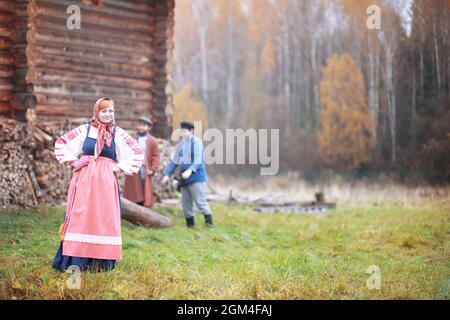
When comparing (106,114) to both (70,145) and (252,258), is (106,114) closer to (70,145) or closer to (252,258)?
(70,145)

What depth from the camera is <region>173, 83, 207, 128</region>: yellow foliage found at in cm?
3155

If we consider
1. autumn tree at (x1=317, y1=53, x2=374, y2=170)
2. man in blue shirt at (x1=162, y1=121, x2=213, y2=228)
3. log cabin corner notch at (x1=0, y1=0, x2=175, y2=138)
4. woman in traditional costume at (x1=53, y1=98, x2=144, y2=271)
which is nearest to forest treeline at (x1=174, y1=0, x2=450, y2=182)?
autumn tree at (x1=317, y1=53, x2=374, y2=170)

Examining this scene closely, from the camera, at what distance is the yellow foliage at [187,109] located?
31.5 meters

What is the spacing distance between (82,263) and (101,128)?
149 cm

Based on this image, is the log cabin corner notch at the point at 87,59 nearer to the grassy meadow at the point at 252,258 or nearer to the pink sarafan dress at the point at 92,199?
the grassy meadow at the point at 252,258

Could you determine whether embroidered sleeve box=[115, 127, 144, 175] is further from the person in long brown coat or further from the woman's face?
the person in long brown coat

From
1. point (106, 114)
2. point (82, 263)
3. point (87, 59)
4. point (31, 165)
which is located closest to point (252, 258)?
point (82, 263)

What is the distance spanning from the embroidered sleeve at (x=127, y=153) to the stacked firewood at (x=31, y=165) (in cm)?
471

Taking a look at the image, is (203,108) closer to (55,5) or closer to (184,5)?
(184,5)

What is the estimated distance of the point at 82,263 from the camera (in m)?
6.40

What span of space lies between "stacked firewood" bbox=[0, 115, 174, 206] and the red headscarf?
15.5ft

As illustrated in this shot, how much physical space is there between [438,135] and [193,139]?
20.7ft

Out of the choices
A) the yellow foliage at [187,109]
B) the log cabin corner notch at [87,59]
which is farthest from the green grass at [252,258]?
the yellow foliage at [187,109]
